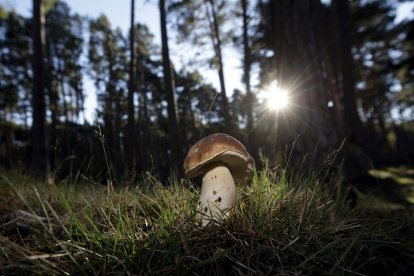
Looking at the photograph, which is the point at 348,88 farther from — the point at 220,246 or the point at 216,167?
the point at 220,246

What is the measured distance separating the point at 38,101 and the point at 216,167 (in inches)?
236

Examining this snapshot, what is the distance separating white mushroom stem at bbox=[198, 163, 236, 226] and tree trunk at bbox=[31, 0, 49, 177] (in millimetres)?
5255

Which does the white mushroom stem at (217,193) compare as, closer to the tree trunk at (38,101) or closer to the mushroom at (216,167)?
the mushroom at (216,167)

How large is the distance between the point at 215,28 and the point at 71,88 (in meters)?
18.4

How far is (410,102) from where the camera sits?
24.3 metres

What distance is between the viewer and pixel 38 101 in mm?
6414

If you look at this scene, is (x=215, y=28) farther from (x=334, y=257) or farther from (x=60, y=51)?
(x=60, y=51)

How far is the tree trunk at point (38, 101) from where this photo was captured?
6207 mm

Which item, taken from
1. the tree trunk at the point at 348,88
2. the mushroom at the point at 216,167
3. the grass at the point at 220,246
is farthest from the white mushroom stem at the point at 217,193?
the tree trunk at the point at 348,88

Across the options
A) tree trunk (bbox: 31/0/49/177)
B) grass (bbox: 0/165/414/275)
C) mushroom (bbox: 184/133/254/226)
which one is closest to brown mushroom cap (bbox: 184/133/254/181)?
mushroom (bbox: 184/133/254/226)

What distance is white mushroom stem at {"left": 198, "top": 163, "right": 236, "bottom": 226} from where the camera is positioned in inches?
66.2

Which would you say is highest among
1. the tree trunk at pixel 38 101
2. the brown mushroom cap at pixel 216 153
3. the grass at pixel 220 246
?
the tree trunk at pixel 38 101

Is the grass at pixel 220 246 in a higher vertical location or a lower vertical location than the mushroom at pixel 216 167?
lower

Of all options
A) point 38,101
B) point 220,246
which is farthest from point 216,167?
point 38,101
